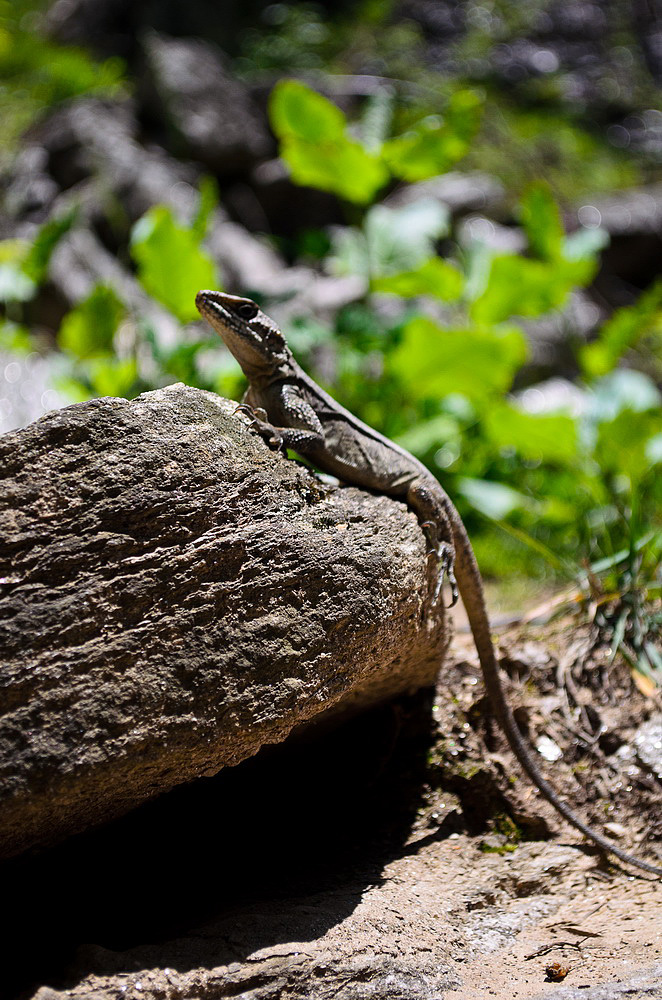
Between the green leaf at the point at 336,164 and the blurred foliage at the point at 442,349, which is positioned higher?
the green leaf at the point at 336,164

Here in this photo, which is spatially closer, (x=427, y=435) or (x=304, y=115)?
(x=427, y=435)

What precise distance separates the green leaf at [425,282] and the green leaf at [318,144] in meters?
0.93

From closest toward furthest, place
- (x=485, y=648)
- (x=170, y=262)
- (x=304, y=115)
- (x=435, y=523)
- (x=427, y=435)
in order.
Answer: (x=435, y=523) < (x=485, y=648) < (x=170, y=262) < (x=427, y=435) < (x=304, y=115)

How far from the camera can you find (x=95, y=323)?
6.31 metres

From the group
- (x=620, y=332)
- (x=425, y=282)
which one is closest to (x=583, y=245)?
(x=620, y=332)

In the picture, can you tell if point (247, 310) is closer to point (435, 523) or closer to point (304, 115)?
point (435, 523)

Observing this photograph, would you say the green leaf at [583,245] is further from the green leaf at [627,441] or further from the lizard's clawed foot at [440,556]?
the lizard's clawed foot at [440,556]

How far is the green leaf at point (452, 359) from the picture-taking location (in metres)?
5.73

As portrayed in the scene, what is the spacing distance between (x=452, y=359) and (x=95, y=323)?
2814mm

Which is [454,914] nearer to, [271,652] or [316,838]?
[316,838]

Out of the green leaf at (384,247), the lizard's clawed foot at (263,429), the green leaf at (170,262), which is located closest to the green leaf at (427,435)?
the green leaf at (384,247)

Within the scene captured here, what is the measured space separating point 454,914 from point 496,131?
1277 centimetres

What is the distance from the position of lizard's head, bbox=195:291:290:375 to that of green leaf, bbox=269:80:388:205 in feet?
12.3

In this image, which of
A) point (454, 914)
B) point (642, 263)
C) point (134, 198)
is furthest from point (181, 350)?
point (642, 263)
